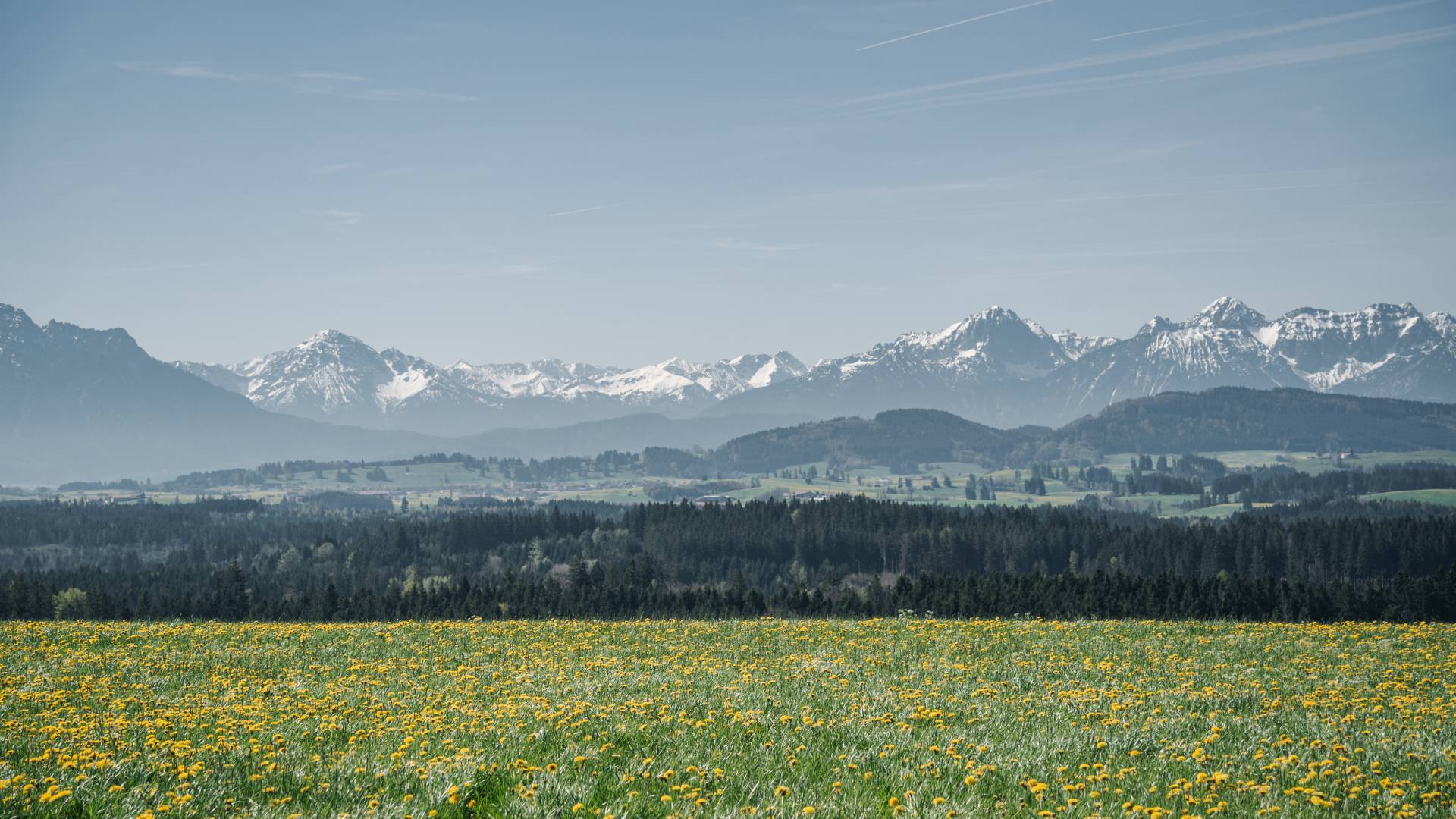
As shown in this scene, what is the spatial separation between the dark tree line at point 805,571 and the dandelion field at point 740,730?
28.1m

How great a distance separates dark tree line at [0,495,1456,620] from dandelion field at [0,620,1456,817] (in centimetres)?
2812

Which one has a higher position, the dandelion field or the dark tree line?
the dandelion field

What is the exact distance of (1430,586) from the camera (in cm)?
6303

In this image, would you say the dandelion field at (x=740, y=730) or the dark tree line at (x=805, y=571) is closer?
the dandelion field at (x=740, y=730)

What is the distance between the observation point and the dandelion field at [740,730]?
41.9 feet

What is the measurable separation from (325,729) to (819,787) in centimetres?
928

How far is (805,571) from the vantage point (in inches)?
6176

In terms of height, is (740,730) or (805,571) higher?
(740,730)

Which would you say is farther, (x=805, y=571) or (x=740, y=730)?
(x=805, y=571)

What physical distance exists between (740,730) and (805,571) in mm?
141488

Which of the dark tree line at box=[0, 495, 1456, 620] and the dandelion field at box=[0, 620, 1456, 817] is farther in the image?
the dark tree line at box=[0, 495, 1456, 620]

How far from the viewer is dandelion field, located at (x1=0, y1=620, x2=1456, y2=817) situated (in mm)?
12773

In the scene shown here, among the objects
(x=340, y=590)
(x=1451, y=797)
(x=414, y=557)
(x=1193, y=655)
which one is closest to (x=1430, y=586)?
(x=1193, y=655)

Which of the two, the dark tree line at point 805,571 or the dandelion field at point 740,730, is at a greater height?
the dandelion field at point 740,730
